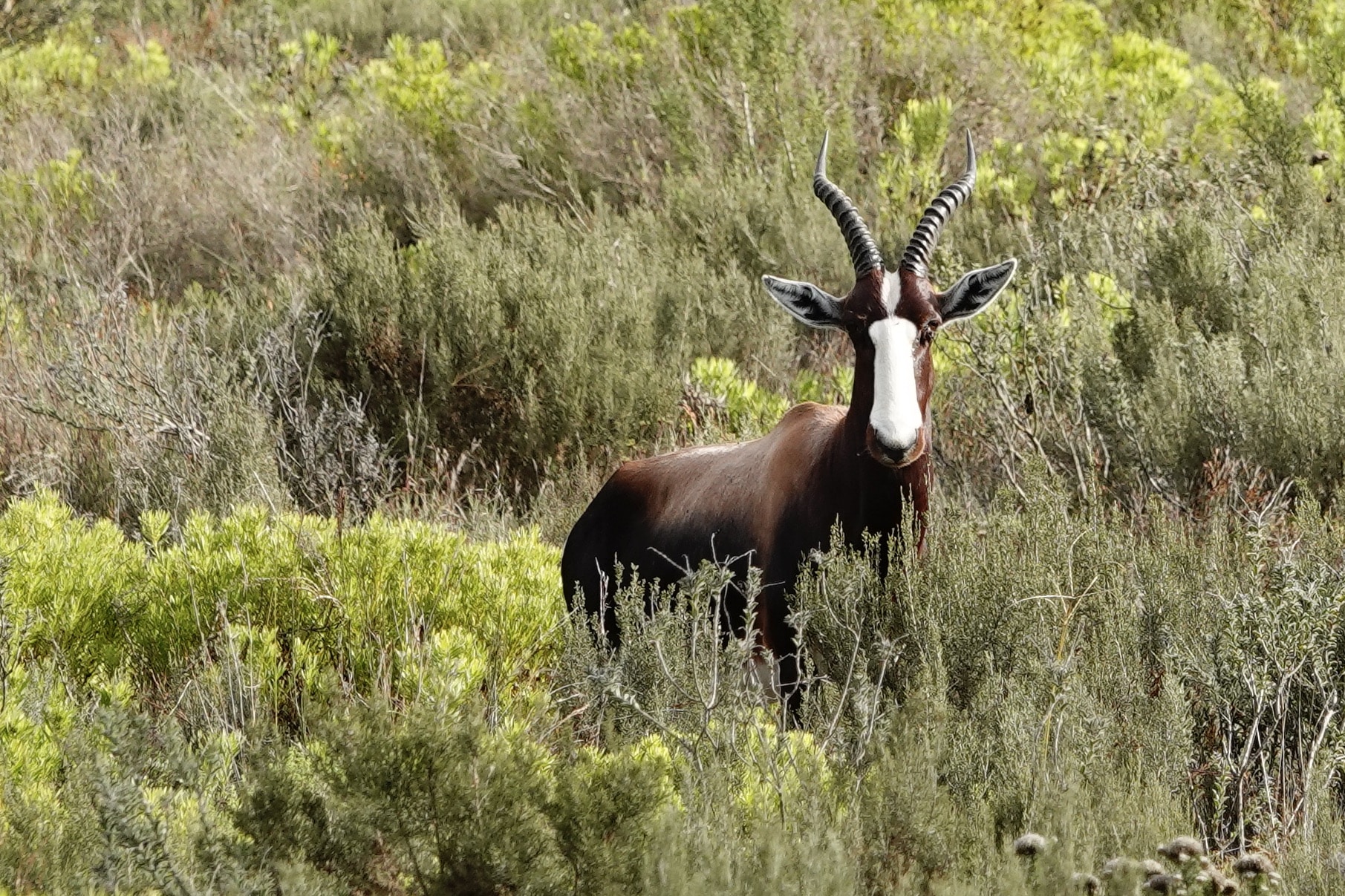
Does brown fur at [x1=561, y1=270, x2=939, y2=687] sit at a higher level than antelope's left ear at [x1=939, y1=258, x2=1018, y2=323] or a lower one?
lower

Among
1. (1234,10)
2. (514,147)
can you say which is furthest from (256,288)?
(1234,10)

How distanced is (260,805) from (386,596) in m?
1.86

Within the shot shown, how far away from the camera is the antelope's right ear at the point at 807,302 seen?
461 centimetres

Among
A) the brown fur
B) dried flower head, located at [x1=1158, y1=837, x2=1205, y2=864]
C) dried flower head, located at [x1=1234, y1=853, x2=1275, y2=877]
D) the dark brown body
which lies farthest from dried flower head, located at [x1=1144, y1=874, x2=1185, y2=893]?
the dark brown body

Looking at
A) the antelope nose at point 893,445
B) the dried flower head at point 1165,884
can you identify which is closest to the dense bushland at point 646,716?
the dried flower head at point 1165,884

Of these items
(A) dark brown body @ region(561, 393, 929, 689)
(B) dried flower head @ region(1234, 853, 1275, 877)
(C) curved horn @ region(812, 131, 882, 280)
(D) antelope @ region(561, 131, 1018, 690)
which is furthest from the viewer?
(C) curved horn @ region(812, 131, 882, 280)

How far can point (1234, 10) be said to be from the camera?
13141mm

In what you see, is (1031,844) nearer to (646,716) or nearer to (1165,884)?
(1165,884)

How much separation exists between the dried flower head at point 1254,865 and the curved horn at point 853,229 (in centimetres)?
225

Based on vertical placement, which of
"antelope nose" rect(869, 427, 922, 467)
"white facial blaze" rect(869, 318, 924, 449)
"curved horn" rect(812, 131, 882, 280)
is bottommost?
"antelope nose" rect(869, 427, 922, 467)

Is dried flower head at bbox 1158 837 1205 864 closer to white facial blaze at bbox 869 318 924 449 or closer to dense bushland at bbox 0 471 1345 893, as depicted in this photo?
dense bushland at bbox 0 471 1345 893

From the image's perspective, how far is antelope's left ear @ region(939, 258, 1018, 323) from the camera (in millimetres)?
4570

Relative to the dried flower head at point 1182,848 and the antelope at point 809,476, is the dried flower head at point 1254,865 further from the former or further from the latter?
the antelope at point 809,476

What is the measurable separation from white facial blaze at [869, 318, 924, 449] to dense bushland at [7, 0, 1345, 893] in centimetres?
38
